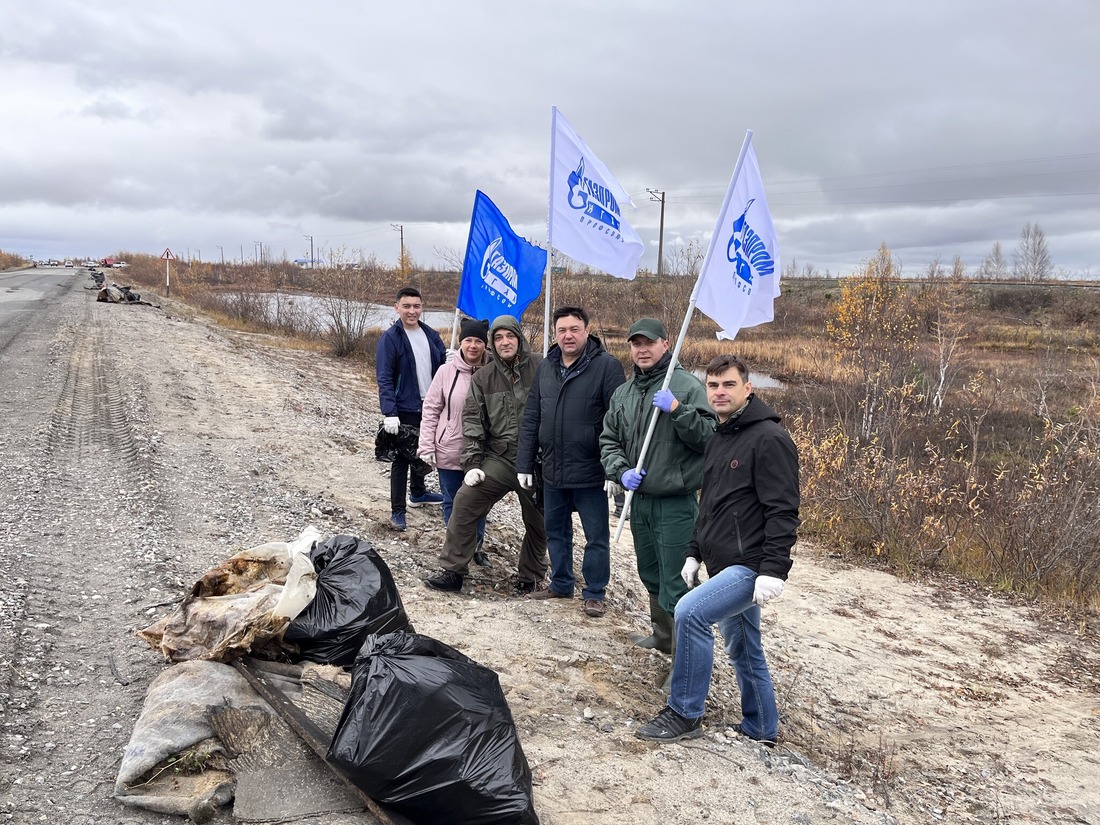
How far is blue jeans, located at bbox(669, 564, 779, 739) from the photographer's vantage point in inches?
136

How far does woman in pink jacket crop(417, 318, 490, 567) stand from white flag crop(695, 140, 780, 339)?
64.2 inches

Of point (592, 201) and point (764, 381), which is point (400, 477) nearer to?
point (592, 201)

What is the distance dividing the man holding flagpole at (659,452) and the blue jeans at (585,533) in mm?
467

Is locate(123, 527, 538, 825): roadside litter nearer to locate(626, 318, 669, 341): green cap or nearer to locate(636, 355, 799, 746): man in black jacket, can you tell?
locate(636, 355, 799, 746): man in black jacket

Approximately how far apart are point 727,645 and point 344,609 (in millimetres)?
1890

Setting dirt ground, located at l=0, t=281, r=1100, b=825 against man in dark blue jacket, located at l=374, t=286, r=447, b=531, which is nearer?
dirt ground, located at l=0, t=281, r=1100, b=825

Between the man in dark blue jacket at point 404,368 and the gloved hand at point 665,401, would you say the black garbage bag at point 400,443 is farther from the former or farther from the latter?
the gloved hand at point 665,401

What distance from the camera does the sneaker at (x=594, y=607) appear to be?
201 inches

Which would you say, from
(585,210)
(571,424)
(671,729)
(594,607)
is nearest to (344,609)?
(671,729)

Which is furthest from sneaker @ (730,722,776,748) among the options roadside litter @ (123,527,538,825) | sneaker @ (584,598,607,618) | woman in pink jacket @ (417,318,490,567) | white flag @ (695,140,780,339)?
woman in pink jacket @ (417,318,490,567)

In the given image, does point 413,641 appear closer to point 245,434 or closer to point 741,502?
point 741,502

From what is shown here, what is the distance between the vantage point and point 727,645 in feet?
12.5

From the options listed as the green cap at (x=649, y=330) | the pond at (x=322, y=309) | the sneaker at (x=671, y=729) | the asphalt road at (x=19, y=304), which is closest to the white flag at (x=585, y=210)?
the green cap at (x=649, y=330)

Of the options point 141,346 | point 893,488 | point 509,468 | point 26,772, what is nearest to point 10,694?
point 26,772
